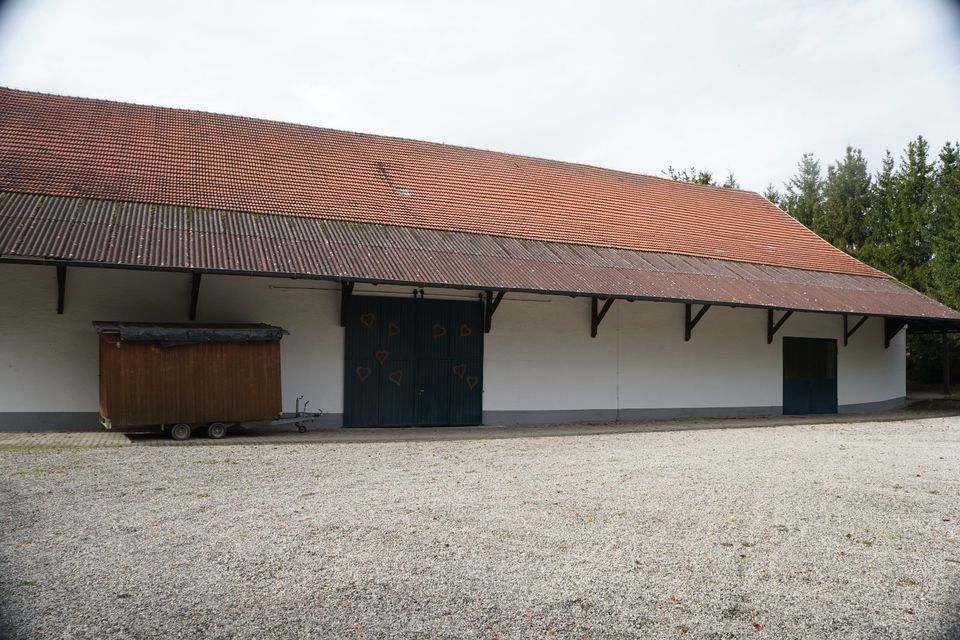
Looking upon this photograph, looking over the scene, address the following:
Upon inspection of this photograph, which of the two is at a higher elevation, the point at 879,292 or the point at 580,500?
the point at 879,292

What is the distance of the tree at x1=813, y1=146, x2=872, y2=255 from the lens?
36562mm

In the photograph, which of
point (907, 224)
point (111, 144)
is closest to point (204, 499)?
point (111, 144)

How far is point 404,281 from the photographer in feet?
38.1

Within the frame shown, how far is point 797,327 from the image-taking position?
1736 cm

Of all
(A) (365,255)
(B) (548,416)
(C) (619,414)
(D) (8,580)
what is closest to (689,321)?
(C) (619,414)

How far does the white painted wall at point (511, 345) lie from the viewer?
35.5ft

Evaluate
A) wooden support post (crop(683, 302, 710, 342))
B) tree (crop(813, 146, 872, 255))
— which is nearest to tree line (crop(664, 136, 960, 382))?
tree (crop(813, 146, 872, 255))

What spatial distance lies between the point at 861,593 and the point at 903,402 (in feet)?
60.3

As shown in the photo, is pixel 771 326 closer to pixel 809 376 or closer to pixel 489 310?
pixel 809 376

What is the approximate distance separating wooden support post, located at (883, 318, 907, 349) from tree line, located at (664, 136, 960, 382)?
8169 mm

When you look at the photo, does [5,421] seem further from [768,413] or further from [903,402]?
[903,402]

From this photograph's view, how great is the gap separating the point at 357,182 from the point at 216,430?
263 inches

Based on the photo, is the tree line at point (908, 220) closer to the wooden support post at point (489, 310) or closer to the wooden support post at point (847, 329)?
the wooden support post at point (847, 329)

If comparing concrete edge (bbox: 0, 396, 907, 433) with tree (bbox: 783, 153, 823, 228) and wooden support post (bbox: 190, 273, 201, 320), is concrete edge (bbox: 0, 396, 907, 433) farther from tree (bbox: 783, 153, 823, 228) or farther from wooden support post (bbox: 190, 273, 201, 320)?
tree (bbox: 783, 153, 823, 228)
